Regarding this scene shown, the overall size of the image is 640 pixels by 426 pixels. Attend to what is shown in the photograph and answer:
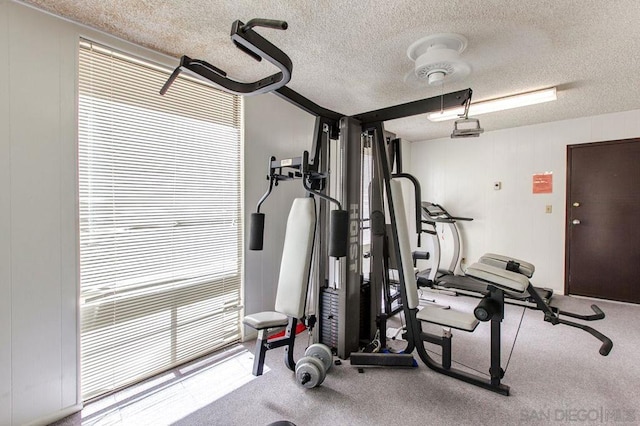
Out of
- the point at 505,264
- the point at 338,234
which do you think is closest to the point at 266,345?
the point at 338,234

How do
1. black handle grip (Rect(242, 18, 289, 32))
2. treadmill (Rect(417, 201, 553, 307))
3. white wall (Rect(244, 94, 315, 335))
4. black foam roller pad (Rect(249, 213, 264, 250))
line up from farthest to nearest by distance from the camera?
treadmill (Rect(417, 201, 553, 307)) → white wall (Rect(244, 94, 315, 335)) → black foam roller pad (Rect(249, 213, 264, 250)) → black handle grip (Rect(242, 18, 289, 32))

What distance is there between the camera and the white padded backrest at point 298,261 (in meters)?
2.26

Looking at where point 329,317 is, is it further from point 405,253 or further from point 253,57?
point 253,57

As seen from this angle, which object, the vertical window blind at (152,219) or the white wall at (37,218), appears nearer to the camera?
the white wall at (37,218)

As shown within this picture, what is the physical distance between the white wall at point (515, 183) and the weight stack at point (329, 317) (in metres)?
3.35

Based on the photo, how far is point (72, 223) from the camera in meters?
1.88

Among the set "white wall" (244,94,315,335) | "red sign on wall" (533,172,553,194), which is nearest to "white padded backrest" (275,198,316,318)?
"white wall" (244,94,315,335)

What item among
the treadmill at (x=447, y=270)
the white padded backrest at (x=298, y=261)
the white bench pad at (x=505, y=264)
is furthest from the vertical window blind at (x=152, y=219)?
the treadmill at (x=447, y=270)

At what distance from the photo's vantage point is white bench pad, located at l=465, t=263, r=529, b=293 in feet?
6.72

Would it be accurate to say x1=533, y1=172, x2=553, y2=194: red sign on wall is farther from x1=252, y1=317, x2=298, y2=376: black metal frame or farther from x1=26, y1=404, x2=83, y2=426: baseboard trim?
x1=26, y1=404, x2=83, y2=426: baseboard trim

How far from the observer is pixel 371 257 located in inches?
109

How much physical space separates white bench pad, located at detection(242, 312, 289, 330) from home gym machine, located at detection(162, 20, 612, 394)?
0.47 meters

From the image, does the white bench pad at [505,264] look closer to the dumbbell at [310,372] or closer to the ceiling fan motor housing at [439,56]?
the ceiling fan motor housing at [439,56]

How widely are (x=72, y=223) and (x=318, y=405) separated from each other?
1929 mm
